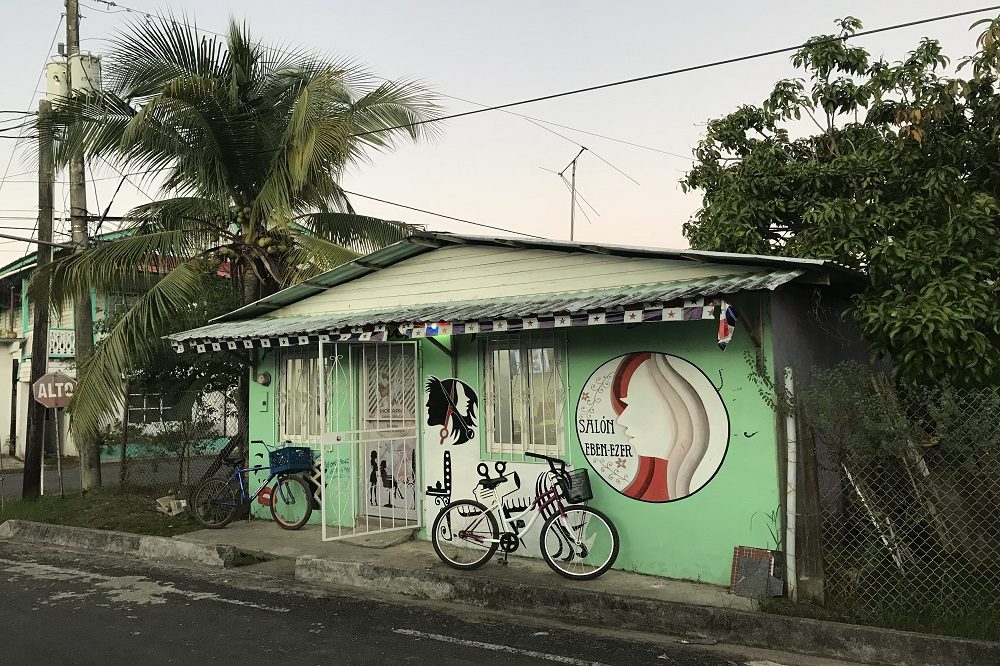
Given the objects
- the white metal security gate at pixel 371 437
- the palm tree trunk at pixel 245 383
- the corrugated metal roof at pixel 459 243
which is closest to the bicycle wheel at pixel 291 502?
the white metal security gate at pixel 371 437

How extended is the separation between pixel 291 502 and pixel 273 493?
0.89ft

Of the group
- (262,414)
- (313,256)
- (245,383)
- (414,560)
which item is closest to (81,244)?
(245,383)

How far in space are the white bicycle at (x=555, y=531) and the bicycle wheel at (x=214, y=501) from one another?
151 inches

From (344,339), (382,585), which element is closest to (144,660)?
(382,585)

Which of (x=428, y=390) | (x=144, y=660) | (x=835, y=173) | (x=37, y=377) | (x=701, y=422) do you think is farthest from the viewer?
(x=37, y=377)

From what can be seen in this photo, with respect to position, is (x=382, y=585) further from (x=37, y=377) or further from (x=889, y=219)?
(x=37, y=377)

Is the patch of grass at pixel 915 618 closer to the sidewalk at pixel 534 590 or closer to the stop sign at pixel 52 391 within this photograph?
the sidewalk at pixel 534 590

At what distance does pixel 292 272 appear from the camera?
12.5 metres

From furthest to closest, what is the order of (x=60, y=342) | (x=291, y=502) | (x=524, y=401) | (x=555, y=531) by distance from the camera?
(x=60, y=342), (x=291, y=502), (x=524, y=401), (x=555, y=531)

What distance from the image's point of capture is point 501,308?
8383 mm

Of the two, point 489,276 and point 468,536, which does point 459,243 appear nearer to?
point 489,276

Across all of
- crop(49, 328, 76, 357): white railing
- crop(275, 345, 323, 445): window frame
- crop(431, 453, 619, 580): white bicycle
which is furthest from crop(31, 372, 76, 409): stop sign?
crop(49, 328, 76, 357): white railing

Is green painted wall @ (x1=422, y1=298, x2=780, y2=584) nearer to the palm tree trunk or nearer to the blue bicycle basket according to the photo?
the blue bicycle basket

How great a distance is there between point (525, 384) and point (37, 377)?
910cm
